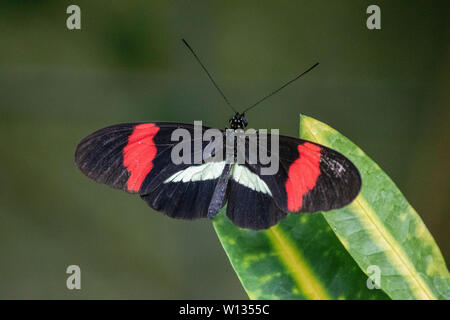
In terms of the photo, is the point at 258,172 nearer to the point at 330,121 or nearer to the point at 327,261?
the point at 327,261

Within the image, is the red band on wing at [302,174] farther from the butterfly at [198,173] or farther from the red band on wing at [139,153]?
the red band on wing at [139,153]

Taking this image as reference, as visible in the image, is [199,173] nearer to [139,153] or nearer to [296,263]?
[139,153]

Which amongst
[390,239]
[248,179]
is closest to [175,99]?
[248,179]

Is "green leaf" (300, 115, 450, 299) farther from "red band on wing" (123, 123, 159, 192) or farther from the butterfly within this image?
"red band on wing" (123, 123, 159, 192)

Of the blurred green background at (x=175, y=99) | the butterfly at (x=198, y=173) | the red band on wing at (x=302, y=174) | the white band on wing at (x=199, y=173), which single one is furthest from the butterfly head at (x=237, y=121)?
the blurred green background at (x=175, y=99)

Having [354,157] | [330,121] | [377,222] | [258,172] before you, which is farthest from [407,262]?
[330,121]

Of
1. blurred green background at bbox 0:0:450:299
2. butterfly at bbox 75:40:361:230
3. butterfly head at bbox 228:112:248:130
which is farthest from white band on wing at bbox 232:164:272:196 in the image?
blurred green background at bbox 0:0:450:299
